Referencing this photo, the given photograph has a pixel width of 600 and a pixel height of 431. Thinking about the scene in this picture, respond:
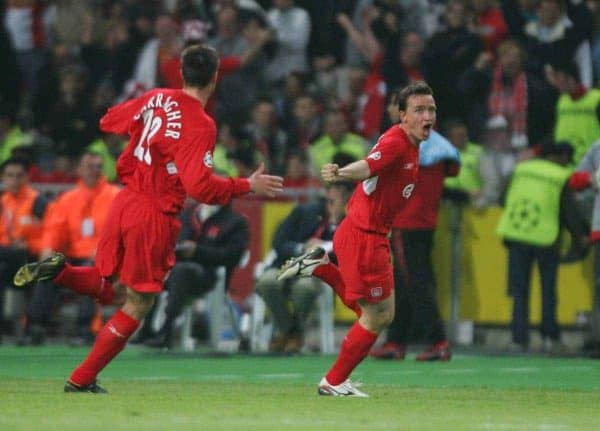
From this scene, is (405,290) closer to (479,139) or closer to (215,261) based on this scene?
(215,261)

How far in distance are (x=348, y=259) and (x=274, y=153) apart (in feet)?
30.1

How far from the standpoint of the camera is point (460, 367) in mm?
15328

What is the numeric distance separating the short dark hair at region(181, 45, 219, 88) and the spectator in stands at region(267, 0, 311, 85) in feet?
35.4

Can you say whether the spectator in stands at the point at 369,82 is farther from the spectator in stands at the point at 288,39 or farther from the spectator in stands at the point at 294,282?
the spectator in stands at the point at 294,282

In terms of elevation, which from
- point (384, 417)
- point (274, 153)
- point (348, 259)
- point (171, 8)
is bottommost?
point (384, 417)

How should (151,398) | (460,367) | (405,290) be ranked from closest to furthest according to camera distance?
(151,398), (460,367), (405,290)

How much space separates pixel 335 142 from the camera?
19.8 m

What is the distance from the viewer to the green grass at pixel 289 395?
9.36m

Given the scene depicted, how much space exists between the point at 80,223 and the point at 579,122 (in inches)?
212

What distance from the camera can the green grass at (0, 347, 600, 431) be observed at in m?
9.36

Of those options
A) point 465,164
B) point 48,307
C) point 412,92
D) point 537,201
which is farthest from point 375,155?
point 48,307

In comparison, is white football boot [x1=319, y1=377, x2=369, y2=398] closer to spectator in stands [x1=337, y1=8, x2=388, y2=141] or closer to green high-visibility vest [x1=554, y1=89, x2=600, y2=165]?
green high-visibility vest [x1=554, y1=89, x2=600, y2=165]

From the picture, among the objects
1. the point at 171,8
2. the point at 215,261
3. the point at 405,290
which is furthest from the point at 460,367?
the point at 171,8

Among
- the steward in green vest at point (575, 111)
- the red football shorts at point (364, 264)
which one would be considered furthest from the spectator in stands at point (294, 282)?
the red football shorts at point (364, 264)
